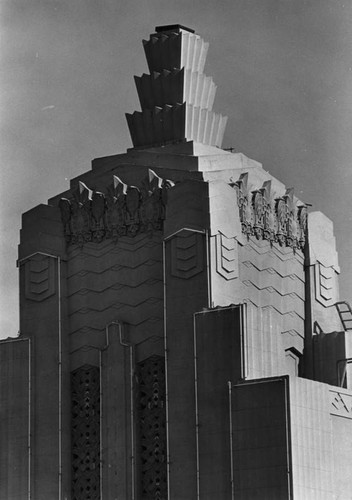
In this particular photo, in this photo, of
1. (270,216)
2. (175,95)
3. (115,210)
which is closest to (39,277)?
(115,210)

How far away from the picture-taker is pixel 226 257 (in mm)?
66938

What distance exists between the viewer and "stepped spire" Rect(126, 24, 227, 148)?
2758 inches

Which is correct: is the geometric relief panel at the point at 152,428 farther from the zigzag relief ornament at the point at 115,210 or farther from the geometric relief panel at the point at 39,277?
the zigzag relief ornament at the point at 115,210

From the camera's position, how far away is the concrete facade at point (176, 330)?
64500 millimetres

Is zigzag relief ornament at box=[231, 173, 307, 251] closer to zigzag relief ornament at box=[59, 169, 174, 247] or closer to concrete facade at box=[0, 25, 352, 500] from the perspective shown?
concrete facade at box=[0, 25, 352, 500]

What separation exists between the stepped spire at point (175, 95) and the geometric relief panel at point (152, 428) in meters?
8.20

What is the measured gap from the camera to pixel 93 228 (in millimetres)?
69500

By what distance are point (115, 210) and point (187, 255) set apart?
3.66 m

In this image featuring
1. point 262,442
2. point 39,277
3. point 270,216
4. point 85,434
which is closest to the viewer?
point 262,442

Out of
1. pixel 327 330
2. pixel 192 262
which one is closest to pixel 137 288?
pixel 192 262

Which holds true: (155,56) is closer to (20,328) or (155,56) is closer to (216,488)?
(20,328)

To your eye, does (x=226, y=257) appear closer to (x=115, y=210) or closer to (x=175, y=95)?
(x=115, y=210)

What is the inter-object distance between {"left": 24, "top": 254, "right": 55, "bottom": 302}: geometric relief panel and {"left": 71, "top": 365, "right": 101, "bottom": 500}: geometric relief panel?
9.61 feet

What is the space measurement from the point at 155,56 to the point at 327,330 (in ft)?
36.7
